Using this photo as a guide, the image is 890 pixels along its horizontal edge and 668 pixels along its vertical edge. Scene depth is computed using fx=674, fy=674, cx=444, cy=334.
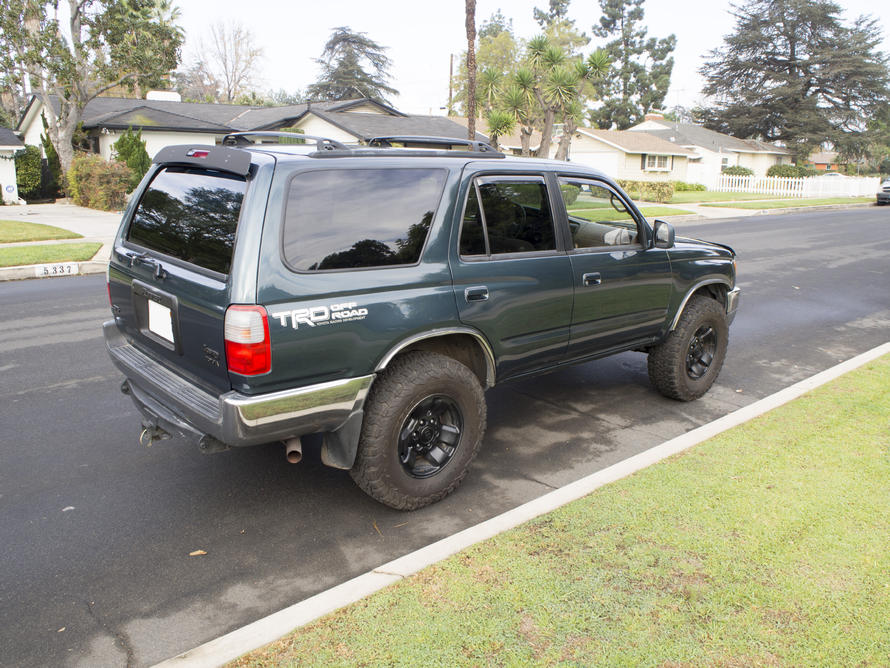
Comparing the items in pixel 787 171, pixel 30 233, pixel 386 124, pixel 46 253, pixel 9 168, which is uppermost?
pixel 386 124

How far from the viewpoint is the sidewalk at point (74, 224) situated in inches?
448

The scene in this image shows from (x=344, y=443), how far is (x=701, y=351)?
345 cm

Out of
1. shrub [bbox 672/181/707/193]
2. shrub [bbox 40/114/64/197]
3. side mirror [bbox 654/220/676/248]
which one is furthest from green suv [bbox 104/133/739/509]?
shrub [bbox 672/181/707/193]

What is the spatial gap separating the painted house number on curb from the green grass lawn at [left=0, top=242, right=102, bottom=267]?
30 centimetres

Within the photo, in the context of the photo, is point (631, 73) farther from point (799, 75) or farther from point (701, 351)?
point (701, 351)

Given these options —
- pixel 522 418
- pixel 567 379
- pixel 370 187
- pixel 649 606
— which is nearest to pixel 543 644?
pixel 649 606

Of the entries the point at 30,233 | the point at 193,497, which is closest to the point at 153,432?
the point at 193,497

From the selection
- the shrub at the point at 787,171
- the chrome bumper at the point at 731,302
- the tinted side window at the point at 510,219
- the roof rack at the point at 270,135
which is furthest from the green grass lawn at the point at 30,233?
the shrub at the point at 787,171

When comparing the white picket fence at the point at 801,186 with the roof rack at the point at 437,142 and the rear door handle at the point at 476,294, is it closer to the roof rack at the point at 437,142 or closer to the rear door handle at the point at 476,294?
the roof rack at the point at 437,142

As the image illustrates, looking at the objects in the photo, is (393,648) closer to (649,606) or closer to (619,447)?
(649,606)

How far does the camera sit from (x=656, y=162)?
51438mm

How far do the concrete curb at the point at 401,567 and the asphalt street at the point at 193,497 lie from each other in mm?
233

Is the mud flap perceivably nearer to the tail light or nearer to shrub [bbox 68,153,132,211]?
the tail light

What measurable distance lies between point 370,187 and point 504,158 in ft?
3.71
